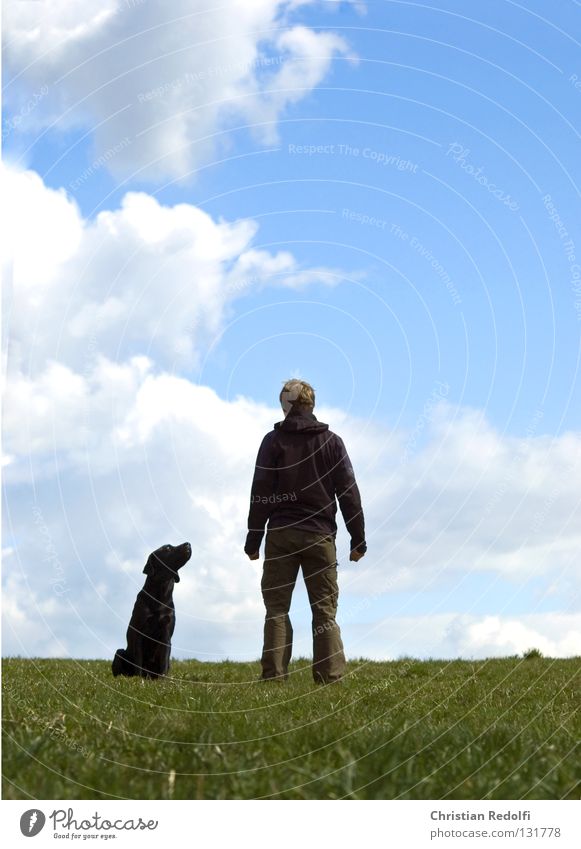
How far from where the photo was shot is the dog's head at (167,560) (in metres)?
11.8

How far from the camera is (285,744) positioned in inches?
208

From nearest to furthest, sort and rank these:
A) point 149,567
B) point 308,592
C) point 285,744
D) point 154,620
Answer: point 285,744
point 308,592
point 154,620
point 149,567

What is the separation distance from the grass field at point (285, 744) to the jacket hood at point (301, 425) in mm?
3106

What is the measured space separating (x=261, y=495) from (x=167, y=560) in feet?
5.68

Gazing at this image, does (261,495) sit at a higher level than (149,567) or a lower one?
higher

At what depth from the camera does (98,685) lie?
989cm

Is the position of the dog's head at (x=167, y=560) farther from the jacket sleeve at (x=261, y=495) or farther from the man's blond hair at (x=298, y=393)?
the man's blond hair at (x=298, y=393)

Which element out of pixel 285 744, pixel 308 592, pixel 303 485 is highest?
pixel 303 485

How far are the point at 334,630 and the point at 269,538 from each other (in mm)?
1289
